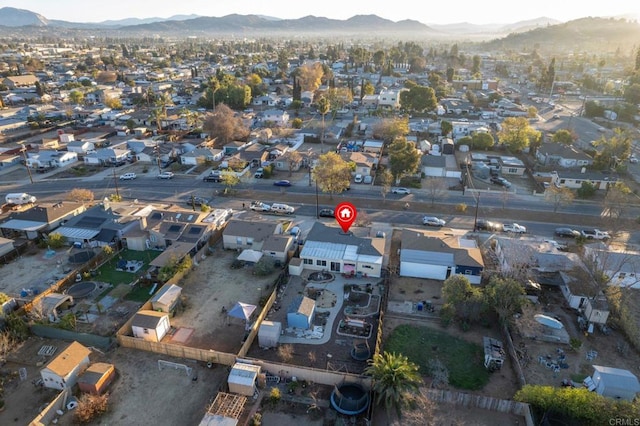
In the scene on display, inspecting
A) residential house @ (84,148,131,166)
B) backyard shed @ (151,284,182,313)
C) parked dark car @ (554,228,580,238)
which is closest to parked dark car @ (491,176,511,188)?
parked dark car @ (554,228,580,238)

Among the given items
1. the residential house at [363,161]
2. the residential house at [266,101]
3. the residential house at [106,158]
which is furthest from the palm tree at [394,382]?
the residential house at [266,101]

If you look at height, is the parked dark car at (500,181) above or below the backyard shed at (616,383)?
above

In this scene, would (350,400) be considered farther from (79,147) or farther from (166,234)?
(79,147)

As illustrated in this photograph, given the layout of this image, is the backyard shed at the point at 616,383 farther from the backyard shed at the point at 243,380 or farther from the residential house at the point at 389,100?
the residential house at the point at 389,100

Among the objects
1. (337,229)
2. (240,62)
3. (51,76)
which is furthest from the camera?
(240,62)

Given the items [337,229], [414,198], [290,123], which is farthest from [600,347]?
[290,123]

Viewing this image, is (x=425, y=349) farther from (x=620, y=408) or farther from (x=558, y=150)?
(x=558, y=150)
